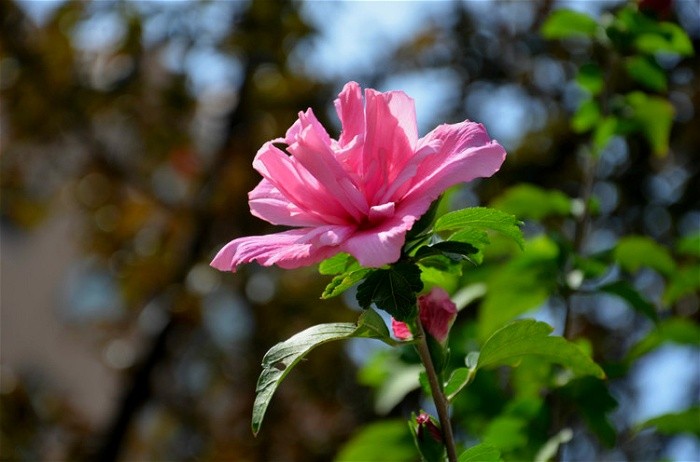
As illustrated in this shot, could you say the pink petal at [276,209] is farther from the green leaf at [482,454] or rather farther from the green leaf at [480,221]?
the green leaf at [482,454]

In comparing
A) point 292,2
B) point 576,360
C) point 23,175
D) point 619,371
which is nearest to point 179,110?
point 292,2

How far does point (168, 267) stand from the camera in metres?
3.87

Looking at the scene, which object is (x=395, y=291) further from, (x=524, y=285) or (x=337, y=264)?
(x=524, y=285)

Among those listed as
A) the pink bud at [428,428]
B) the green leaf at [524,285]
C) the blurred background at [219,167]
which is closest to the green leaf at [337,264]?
the pink bud at [428,428]

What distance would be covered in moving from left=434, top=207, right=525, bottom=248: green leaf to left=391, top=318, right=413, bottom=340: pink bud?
3.2 inches

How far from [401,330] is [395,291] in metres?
0.07

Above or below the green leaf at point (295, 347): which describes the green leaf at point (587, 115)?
below

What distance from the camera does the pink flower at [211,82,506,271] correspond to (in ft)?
2.07

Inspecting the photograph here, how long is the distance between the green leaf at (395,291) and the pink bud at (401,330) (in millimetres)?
45

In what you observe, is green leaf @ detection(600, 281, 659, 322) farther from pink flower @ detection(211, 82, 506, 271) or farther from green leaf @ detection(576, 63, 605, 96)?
pink flower @ detection(211, 82, 506, 271)

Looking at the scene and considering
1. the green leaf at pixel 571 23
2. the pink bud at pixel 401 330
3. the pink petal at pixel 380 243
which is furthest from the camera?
the green leaf at pixel 571 23

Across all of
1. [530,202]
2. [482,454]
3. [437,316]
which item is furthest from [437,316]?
[530,202]

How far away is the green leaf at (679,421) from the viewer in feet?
3.81

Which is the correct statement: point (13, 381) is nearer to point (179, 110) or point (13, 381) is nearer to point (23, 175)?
point (23, 175)
